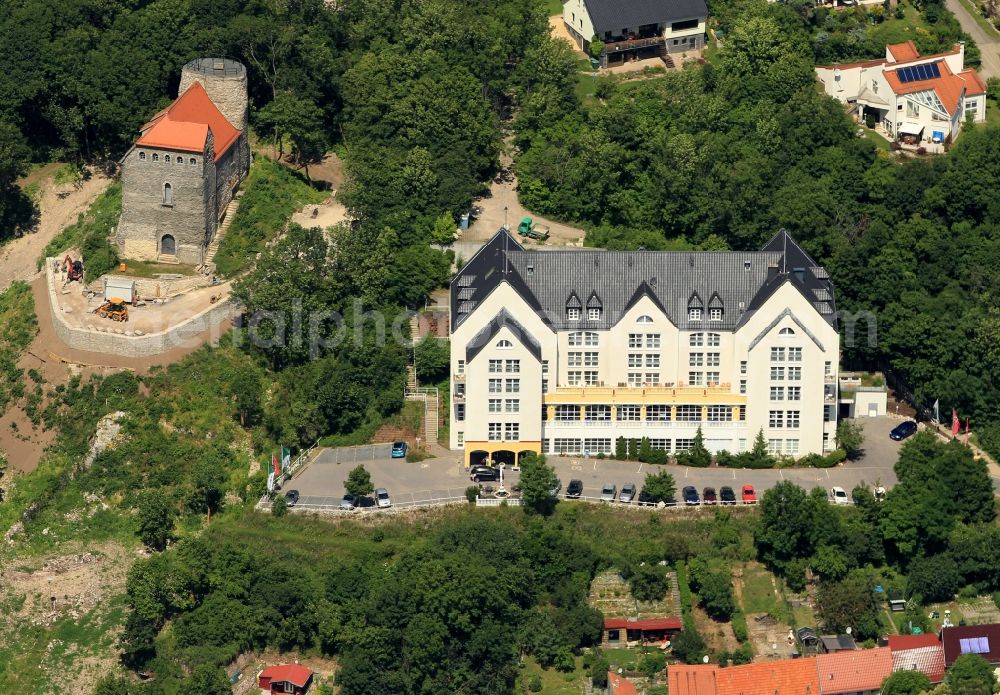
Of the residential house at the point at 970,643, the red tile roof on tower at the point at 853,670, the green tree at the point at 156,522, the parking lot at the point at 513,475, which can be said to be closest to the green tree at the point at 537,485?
the parking lot at the point at 513,475

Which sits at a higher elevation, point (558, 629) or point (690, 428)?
point (690, 428)

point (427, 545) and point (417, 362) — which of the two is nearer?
point (427, 545)

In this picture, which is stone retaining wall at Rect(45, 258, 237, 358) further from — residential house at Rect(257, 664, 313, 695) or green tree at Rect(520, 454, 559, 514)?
residential house at Rect(257, 664, 313, 695)

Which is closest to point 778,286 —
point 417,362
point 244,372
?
point 417,362

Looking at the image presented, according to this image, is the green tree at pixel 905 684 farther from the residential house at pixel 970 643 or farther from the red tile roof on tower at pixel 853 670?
the residential house at pixel 970 643

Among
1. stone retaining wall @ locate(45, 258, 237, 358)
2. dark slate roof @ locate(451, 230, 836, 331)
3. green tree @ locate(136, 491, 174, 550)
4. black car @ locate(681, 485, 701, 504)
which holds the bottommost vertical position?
green tree @ locate(136, 491, 174, 550)

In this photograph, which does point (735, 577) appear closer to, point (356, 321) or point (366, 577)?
point (366, 577)

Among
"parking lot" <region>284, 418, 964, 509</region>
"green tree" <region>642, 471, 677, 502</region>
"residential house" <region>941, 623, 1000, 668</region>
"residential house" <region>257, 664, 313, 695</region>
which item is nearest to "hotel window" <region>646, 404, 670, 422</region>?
"parking lot" <region>284, 418, 964, 509</region>
